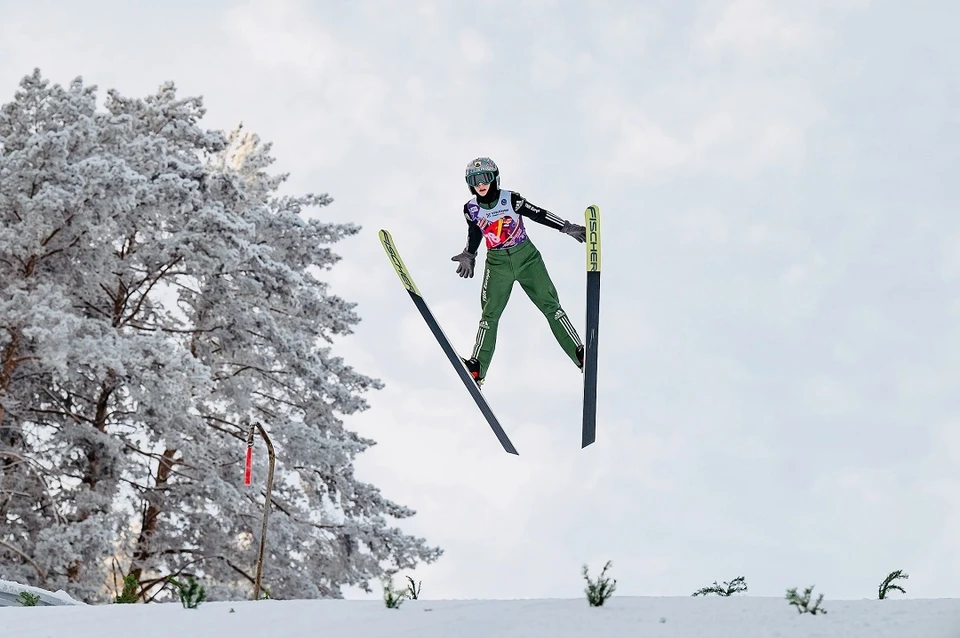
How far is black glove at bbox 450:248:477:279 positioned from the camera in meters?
8.97

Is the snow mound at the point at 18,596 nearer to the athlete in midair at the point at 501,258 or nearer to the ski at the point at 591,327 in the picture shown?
the athlete in midair at the point at 501,258

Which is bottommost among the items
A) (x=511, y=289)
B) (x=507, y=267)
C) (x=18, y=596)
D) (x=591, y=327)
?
(x=18, y=596)

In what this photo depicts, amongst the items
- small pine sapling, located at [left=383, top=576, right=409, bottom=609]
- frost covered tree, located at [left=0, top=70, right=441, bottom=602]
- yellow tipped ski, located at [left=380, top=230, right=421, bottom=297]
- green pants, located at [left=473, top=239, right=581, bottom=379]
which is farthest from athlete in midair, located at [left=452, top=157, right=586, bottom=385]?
frost covered tree, located at [left=0, top=70, right=441, bottom=602]

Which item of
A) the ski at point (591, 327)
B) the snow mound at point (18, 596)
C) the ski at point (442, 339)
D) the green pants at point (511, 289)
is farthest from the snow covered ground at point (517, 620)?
the snow mound at point (18, 596)

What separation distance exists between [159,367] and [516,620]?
448 inches

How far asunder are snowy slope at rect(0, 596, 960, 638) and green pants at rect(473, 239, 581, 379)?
9.44 feet

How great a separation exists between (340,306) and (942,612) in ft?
50.0

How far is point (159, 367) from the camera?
1605 cm

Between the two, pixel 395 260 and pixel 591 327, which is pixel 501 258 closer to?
pixel 591 327

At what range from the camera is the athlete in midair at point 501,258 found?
28.2 ft

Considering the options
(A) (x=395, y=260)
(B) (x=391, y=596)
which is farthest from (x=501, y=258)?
(B) (x=391, y=596)

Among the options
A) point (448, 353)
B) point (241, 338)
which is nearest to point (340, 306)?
point (241, 338)

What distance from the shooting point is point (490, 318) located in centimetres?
908

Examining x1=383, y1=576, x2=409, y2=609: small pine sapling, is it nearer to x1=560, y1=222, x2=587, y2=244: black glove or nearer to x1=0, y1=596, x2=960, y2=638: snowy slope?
x1=0, y1=596, x2=960, y2=638: snowy slope
